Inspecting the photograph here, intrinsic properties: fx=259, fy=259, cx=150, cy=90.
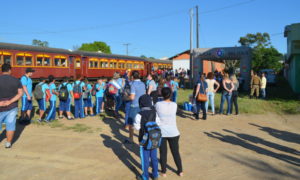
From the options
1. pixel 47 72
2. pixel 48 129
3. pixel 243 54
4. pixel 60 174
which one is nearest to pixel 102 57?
pixel 47 72

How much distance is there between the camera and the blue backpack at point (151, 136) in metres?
3.75

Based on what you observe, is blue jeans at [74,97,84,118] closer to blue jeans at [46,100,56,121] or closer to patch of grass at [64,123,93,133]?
blue jeans at [46,100,56,121]

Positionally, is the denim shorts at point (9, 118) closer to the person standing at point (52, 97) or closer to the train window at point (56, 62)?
the person standing at point (52, 97)

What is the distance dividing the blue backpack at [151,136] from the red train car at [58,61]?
8.58 meters

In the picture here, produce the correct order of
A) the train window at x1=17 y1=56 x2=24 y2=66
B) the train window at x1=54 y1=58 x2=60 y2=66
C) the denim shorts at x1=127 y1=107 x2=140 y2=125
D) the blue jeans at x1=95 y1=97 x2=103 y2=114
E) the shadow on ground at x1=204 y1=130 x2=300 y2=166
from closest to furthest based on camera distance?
the shadow on ground at x1=204 y1=130 x2=300 y2=166 → the denim shorts at x1=127 y1=107 x2=140 y2=125 → the blue jeans at x1=95 y1=97 x2=103 y2=114 → the train window at x1=17 y1=56 x2=24 y2=66 → the train window at x1=54 y1=58 x2=60 y2=66

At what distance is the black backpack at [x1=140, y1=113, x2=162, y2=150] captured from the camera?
375 centimetres

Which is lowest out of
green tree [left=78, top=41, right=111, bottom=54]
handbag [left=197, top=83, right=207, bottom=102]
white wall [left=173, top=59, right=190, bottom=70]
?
handbag [left=197, top=83, right=207, bottom=102]

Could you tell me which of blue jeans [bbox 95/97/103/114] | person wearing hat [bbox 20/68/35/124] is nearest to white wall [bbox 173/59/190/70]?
blue jeans [bbox 95/97/103/114]

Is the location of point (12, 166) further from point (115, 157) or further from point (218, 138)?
point (218, 138)

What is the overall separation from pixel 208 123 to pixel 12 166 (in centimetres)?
560

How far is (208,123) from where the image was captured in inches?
323

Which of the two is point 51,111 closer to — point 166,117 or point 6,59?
point 166,117

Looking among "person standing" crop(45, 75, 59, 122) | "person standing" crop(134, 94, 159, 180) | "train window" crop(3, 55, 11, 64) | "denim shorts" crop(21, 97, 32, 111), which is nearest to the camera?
"person standing" crop(134, 94, 159, 180)

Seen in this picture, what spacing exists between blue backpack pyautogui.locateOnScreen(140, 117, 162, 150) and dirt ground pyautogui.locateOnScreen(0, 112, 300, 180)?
2.44 feet
